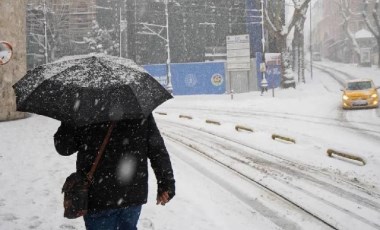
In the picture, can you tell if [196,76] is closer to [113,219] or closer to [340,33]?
[113,219]

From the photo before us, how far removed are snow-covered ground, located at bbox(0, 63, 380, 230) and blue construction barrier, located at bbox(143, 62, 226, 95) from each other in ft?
60.5

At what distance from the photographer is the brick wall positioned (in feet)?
50.1

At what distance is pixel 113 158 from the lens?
9.15 feet

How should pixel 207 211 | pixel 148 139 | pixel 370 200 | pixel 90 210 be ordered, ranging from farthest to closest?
1. pixel 370 200
2. pixel 207 211
3. pixel 148 139
4. pixel 90 210

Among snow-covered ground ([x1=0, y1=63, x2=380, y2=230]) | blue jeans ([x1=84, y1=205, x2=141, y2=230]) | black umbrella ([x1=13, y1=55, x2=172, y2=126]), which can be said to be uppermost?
black umbrella ([x1=13, y1=55, x2=172, y2=126])

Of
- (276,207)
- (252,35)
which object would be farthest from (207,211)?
(252,35)

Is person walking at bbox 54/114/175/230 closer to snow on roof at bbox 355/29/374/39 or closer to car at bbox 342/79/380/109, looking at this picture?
car at bbox 342/79/380/109

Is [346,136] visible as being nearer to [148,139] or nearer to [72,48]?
[148,139]

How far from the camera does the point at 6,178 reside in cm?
688

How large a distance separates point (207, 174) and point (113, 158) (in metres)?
5.14

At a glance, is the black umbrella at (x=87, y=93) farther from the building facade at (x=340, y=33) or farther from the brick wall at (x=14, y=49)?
the building facade at (x=340, y=33)

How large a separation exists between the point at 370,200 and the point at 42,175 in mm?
5787

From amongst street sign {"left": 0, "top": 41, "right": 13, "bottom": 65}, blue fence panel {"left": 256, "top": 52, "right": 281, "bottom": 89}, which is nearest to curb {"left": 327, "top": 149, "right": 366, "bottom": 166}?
street sign {"left": 0, "top": 41, "right": 13, "bottom": 65}

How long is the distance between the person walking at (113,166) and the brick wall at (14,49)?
14230 mm
